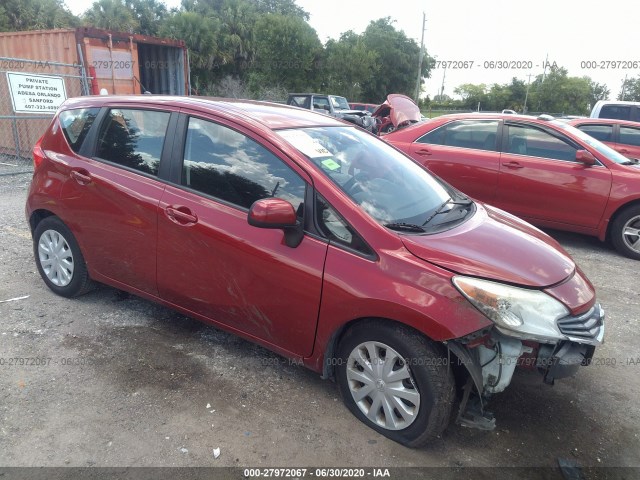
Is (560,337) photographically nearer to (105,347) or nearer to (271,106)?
(271,106)

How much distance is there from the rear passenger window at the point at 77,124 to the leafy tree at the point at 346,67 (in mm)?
34422

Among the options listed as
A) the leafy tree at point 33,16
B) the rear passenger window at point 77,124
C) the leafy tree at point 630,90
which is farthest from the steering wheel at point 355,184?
the leafy tree at point 630,90

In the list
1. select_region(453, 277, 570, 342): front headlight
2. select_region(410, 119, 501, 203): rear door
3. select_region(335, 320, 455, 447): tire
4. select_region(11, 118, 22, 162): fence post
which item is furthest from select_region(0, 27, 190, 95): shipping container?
select_region(453, 277, 570, 342): front headlight

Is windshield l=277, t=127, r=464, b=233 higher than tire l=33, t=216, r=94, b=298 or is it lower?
higher

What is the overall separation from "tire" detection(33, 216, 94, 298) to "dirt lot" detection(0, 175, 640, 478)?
0.19 meters

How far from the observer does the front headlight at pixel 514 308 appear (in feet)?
7.58

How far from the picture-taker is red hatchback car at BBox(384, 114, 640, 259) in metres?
5.67

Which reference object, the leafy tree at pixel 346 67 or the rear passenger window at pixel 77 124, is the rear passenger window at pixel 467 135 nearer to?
the rear passenger window at pixel 77 124

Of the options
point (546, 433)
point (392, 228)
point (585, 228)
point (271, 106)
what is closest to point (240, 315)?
point (392, 228)

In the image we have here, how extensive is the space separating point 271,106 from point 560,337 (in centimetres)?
244

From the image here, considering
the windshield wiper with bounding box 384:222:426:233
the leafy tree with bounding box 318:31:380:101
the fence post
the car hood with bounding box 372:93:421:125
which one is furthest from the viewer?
the leafy tree with bounding box 318:31:380:101

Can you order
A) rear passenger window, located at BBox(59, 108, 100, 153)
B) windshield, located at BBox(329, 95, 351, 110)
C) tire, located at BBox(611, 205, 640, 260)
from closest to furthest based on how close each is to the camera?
rear passenger window, located at BBox(59, 108, 100, 153)
tire, located at BBox(611, 205, 640, 260)
windshield, located at BBox(329, 95, 351, 110)

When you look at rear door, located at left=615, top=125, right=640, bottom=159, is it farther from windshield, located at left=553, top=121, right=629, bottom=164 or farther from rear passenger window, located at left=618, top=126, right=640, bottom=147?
windshield, located at left=553, top=121, right=629, bottom=164

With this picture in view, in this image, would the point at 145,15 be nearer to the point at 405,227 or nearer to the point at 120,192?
the point at 120,192
